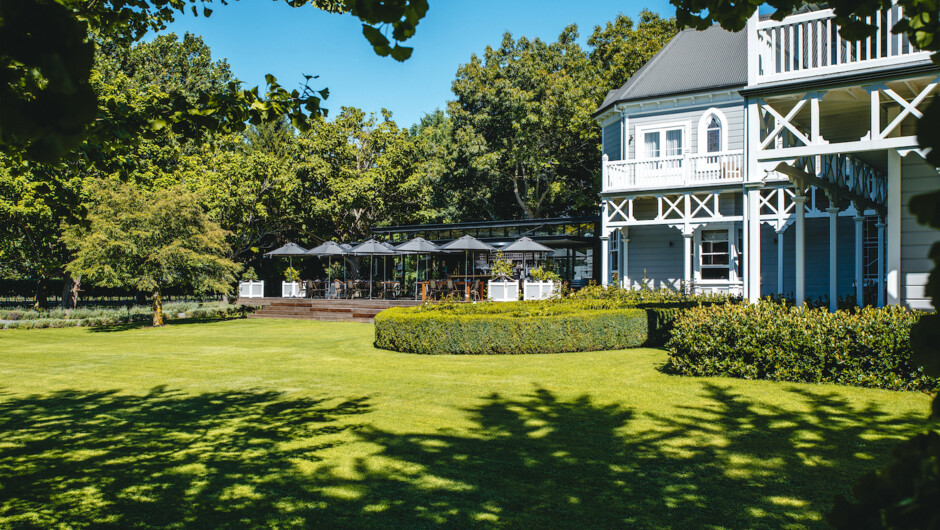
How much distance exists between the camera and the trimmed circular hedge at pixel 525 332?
1295cm

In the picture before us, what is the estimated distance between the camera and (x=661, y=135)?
2161 cm

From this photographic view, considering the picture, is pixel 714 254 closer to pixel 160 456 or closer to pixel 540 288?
pixel 540 288

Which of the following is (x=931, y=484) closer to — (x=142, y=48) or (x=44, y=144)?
(x=44, y=144)

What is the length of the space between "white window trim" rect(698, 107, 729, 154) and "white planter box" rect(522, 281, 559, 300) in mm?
7023

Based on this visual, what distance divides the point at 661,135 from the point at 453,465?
1867 centimetres

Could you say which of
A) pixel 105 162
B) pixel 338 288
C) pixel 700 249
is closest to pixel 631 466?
pixel 105 162

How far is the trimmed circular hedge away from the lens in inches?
510

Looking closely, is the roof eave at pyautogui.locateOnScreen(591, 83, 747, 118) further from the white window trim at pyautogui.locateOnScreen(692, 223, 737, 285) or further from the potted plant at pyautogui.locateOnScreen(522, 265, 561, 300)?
the potted plant at pyautogui.locateOnScreen(522, 265, 561, 300)

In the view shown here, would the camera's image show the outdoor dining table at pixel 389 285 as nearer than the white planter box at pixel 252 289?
Yes

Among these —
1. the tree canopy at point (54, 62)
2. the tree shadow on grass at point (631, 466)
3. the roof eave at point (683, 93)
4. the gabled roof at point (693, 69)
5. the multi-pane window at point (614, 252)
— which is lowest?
the tree shadow on grass at point (631, 466)

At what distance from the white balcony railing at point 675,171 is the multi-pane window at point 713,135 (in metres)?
0.50

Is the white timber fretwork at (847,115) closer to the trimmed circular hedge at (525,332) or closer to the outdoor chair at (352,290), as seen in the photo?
the trimmed circular hedge at (525,332)

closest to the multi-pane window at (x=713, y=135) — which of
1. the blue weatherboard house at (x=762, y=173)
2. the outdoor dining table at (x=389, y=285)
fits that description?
the blue weatherboard house at (x=762, y=173)

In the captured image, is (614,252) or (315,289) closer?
(614,252)
